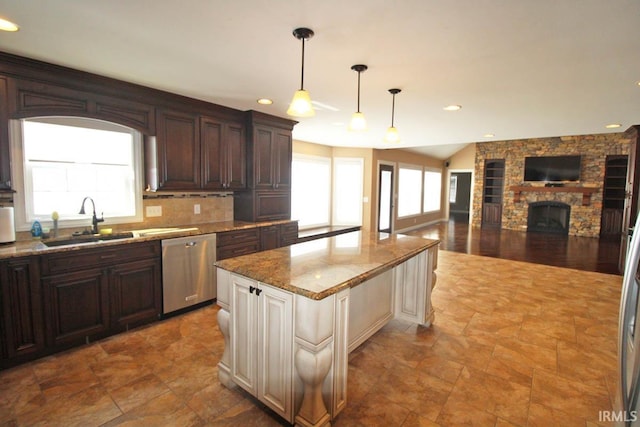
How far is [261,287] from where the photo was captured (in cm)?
181

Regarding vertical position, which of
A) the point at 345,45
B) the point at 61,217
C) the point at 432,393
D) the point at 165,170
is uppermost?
the point at 345,45

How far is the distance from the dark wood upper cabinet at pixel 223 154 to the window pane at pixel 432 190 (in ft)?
24.1

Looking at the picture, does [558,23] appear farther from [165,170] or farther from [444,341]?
[165,170]

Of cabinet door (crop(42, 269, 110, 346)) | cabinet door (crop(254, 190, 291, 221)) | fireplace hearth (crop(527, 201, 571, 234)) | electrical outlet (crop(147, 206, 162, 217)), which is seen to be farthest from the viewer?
fireplace hearth (crop(527, 201, 571, 234))

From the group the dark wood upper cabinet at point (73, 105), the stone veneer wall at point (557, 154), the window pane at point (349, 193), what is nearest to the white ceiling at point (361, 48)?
the dark wood upper cabinet at point (73, 105)

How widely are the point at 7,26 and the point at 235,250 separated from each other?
2.60 metres

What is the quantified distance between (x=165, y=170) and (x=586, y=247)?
8578 mm

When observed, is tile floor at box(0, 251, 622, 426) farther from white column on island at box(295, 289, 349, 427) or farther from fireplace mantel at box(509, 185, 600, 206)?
fireplace mantel at box(509, 185, 600, 206)

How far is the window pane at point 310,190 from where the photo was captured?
20.3ft

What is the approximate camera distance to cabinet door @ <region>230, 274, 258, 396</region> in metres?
1.88

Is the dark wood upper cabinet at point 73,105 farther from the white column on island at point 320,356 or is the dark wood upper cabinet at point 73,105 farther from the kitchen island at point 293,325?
the white column on island at point 320,356

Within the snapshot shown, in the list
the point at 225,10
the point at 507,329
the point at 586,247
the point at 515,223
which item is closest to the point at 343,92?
the point at 225,10

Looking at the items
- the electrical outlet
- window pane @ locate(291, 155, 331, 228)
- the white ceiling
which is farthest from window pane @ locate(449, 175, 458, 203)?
the electrical outlet

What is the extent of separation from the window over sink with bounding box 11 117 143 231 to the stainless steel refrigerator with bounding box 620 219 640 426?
3.84 metres
